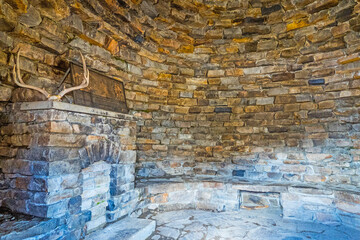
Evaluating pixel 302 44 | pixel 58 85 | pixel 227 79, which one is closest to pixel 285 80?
pixel 302 44

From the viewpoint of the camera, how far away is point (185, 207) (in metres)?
3.80

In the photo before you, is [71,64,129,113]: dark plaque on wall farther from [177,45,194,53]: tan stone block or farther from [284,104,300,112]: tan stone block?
[284,104,300,112]: tan stone block

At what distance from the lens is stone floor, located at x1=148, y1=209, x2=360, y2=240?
2842 millimetres

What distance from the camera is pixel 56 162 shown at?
2.15 meters

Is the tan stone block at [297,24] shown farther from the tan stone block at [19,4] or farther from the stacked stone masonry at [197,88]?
the tan stone block at [19,4]

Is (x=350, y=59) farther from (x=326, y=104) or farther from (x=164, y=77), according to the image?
(x=164, y=77)

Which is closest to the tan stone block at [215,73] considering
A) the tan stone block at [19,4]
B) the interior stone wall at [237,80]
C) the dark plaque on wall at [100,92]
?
the interior stone wall at [237,80]

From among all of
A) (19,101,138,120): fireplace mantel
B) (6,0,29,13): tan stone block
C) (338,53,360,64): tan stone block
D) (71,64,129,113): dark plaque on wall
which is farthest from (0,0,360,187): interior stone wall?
(19,101,138,120): fireplace mantel

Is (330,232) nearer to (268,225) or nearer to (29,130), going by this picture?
(268,225)

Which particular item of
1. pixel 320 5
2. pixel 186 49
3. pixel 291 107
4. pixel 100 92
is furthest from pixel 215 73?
pixel 100 92

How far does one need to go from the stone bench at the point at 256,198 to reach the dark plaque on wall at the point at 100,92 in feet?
4.50

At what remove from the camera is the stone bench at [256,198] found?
3.20 metres

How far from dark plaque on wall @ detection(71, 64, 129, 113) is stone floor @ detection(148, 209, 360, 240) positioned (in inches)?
70.6

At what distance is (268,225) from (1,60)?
3.85 meters
